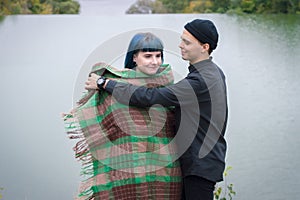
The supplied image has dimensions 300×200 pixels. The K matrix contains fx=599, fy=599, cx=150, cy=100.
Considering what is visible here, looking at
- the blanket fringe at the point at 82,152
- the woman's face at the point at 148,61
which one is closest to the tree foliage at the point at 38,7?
the blanket fringe at the point at 82,152

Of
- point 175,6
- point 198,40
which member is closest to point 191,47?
point 198,40

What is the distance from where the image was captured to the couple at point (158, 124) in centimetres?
251

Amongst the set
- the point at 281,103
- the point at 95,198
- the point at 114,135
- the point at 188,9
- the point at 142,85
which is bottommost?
the point at 188,9

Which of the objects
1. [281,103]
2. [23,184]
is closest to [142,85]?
[23,184]

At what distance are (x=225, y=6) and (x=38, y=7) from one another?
16.9 m

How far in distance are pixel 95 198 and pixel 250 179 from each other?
12.5 ft

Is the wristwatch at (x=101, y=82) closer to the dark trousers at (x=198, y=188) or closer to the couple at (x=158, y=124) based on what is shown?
the couple at (x=158, y=124)

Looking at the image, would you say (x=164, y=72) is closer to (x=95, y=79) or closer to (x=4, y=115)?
(x=95, y=79)

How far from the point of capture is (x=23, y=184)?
5.89m

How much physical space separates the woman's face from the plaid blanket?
36 millimetres

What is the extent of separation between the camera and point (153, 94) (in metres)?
2.51

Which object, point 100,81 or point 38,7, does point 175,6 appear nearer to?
point 38,7

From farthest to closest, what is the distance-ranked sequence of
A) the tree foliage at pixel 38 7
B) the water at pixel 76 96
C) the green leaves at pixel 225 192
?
the tree foliage at pixel 38 7 < the water at pixel 76 96 < the green leaves at pixel 225 192

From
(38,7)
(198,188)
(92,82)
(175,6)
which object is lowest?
(175,6)
